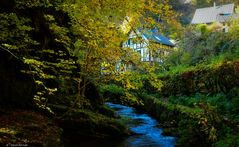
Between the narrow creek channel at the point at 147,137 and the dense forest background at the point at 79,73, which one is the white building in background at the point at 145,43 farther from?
the narrow creek channel at the point at 147,137

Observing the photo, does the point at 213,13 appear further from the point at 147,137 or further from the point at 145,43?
the point at 145,43

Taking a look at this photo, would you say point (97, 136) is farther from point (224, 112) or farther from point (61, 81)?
point (224, 112)

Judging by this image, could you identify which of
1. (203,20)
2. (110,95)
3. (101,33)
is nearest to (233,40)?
(110,95)

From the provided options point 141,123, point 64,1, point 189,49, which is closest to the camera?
point 64,1

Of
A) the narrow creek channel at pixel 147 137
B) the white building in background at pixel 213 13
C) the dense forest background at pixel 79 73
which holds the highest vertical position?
the white building in background at pixel 213 13

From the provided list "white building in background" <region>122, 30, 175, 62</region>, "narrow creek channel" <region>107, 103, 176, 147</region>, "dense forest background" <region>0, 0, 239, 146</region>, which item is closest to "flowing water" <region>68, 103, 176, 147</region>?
"narrow creek channel" <region>107, 103, 176, 147</region>

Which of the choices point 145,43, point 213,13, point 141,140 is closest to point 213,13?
point 213,13

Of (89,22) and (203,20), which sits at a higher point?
(203,20)

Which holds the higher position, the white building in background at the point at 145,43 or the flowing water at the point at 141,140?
the white building in background at the point at 145,43

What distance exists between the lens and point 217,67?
1609cm

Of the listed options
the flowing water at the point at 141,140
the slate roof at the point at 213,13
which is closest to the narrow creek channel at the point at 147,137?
the flowing water at the point at 141,140

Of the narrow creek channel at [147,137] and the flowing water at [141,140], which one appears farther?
the narrow creek channel at [147,137]

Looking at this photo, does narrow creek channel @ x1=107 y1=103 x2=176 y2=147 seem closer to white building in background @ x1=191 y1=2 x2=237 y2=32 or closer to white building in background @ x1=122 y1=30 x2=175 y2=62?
white building in background @ x1=122 y1=30 x2=175 y2=62

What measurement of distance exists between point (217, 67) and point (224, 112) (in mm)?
4272
